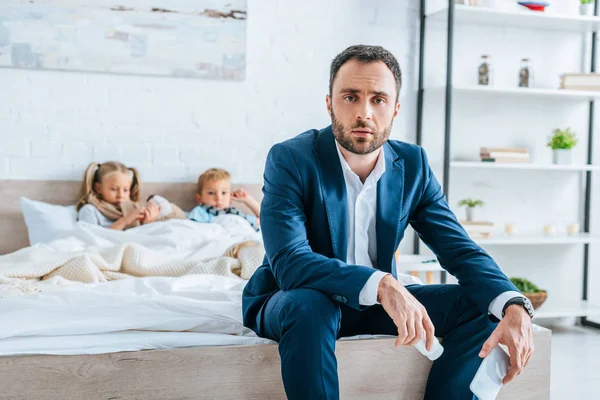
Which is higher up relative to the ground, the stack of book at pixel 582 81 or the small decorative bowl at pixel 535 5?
the small decorative bowl at pixel 535 5

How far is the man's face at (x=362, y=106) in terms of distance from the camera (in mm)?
1645

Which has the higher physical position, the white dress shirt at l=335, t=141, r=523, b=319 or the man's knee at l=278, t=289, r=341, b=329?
the white dress shirt at l=335, t=141, r=523, b=319

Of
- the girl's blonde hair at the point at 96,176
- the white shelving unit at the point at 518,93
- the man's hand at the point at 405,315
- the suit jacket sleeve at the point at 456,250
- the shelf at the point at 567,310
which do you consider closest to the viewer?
the man's hand at the point at 405,315

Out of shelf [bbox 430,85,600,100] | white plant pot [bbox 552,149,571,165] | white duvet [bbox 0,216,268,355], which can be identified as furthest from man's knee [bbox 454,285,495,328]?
white plant pot [bbox 552,149,571,165]

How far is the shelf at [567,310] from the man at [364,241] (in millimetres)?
2011

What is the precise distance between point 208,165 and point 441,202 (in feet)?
6.09

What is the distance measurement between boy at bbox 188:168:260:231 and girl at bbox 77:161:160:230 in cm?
21

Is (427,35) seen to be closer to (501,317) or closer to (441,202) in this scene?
(441,202)

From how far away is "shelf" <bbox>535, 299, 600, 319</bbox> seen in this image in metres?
3.52

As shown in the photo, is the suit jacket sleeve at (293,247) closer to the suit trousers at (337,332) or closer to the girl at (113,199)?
the suit trousers at (337,332)

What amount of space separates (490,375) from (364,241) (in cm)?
43

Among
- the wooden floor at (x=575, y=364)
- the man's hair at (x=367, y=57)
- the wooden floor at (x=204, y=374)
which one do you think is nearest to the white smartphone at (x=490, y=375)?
the wooden floor at (x=204, y=374)

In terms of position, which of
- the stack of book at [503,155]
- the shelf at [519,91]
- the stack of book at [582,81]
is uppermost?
the stack of book at [582,81]

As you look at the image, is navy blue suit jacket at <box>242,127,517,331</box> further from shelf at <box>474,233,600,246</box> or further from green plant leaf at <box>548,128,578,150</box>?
green plant leaf at <box>548,128,578,150</box>
